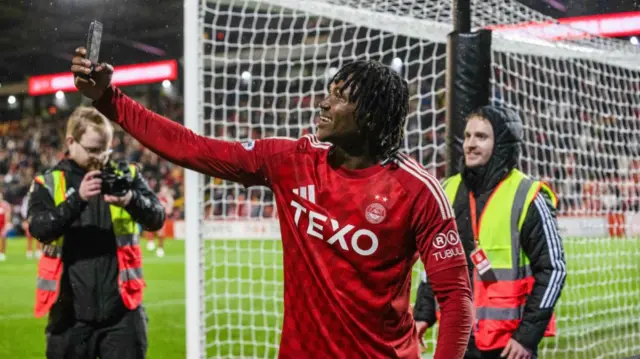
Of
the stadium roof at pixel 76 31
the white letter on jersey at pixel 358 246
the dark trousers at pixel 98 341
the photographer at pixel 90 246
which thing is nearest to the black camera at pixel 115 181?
the photographer at pixel 90 246

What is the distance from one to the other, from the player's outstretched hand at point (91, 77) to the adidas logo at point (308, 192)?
0.56 meters

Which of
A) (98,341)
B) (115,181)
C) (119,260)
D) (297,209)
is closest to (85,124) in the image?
(115,181)

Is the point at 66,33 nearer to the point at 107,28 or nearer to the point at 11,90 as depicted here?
the point at 107,28

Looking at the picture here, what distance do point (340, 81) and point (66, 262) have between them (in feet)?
6.13

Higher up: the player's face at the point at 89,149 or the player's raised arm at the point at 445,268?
the player's face at the point at 89,149

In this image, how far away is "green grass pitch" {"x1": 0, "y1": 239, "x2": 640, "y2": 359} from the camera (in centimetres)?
631

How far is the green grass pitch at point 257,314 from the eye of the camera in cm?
631

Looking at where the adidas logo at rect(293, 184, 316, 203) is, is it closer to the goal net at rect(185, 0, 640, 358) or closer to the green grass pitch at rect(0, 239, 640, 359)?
the goal net at rect(185, 0, 640, 358)

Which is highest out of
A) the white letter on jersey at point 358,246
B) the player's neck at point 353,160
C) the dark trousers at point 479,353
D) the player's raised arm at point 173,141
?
the player's raised arm at point 173,141

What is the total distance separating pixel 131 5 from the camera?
25.5 metres

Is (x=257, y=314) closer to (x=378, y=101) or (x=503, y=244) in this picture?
(x=503, y=244)

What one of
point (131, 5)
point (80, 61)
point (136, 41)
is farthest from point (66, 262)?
point (136, 41)

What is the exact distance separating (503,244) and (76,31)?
27.9m

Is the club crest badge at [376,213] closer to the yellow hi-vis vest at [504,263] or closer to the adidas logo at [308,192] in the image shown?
the adidas logo at [308,192]
